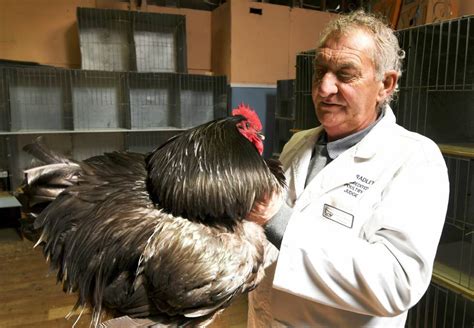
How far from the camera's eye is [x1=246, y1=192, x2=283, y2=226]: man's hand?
44.5 inches

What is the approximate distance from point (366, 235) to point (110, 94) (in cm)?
371

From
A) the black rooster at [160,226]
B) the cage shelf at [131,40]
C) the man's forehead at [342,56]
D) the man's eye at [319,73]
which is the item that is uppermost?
the cage shelf at [131,40]

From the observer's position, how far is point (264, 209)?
44.9 inches

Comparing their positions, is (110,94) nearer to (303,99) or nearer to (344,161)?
(303,99)

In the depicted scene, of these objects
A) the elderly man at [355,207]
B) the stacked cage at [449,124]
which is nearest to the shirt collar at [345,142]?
the elderly man at [355,207]

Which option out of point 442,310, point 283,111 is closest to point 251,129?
point 442,310

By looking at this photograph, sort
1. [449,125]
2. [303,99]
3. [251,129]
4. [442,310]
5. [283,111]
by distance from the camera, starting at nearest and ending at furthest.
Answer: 1. [251,129]
2. [442,310]
3. [449,125]
4. [303,99]
5. [283,111]

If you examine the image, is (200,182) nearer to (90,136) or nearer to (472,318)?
(472,318)

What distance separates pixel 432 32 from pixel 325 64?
4.54 ft

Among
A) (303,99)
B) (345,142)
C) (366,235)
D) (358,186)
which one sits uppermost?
(303,99)

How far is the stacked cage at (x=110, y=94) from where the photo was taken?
386cm

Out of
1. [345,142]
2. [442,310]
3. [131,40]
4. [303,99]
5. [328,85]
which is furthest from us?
[131,40]

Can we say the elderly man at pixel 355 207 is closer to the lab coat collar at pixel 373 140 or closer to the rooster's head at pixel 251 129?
the lab coat collar at pixel 373 140

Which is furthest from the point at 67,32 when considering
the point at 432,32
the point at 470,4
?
the point at 470,4
